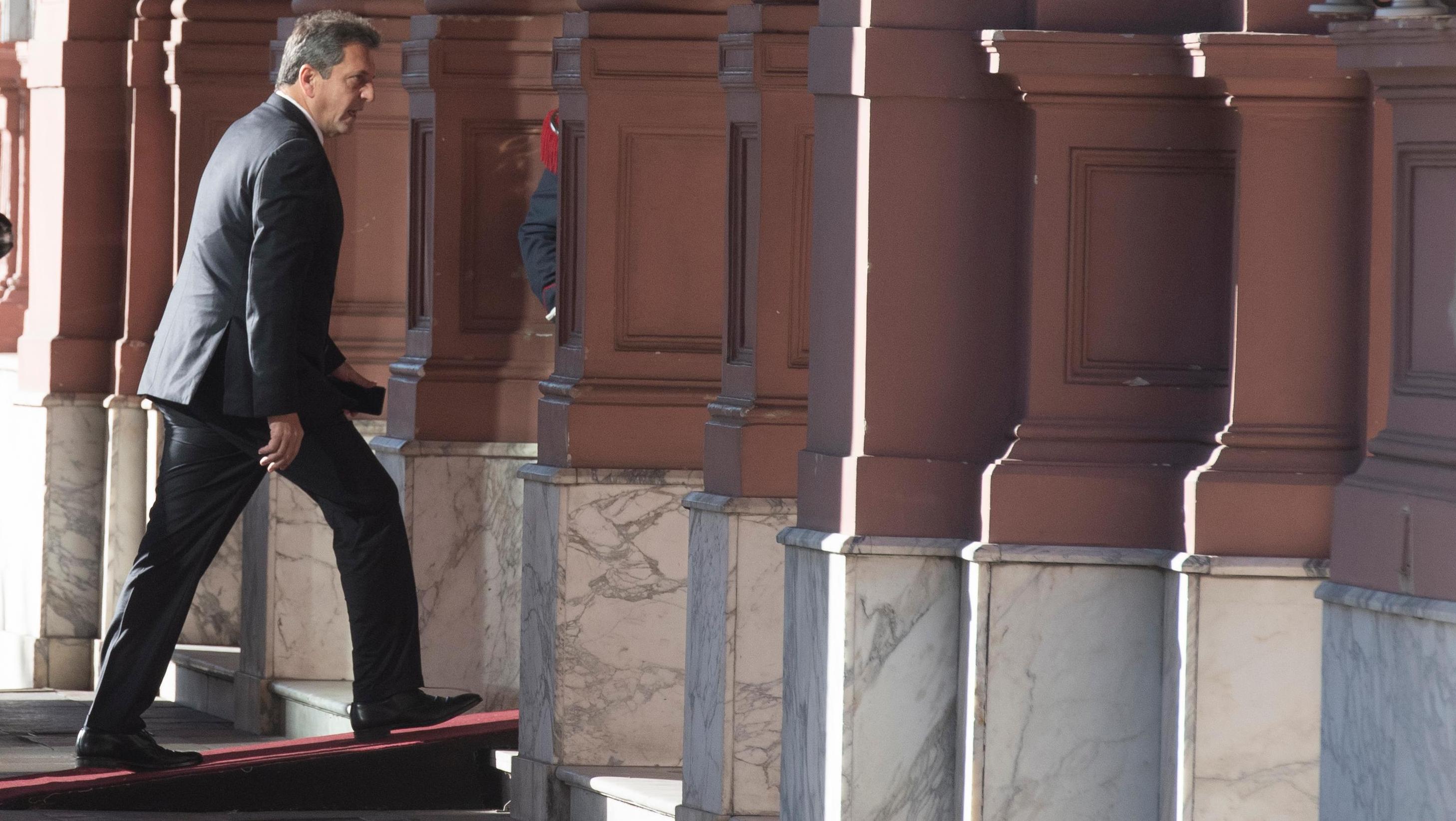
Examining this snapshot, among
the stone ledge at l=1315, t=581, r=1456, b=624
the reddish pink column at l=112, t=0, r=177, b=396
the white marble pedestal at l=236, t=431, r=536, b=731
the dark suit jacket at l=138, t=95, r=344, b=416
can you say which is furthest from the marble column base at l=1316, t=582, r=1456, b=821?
the reddish pink column at l=112, t=0, r=177, b=396

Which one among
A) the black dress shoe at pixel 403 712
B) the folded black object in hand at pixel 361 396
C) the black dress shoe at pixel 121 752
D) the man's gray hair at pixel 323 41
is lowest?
the black dress shoe at pixel 121 752

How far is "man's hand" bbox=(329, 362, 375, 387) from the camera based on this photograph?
715cm

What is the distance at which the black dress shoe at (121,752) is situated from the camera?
714 cm

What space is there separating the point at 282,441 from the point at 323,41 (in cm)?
93

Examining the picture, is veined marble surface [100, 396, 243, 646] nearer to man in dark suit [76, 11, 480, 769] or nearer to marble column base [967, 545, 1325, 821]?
man in dark suit [76, 11, 480, 769]

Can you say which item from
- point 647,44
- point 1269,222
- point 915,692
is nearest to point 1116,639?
point 915,692

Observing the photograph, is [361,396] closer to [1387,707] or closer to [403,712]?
[403,712]

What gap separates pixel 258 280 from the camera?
6.71 metres

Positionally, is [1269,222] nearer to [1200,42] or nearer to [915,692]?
[1200,42]

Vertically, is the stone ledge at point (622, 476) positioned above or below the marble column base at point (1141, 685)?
above

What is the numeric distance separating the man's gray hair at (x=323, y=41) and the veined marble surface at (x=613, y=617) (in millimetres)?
1080

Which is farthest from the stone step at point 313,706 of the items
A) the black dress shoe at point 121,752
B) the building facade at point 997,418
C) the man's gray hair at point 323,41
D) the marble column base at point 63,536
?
the man's gray hair at point 323,41

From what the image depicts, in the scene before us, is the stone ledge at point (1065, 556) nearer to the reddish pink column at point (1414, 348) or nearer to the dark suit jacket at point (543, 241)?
the reddish pink column at point (1414, 348)

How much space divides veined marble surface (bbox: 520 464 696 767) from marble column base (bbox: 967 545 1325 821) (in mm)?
1956
